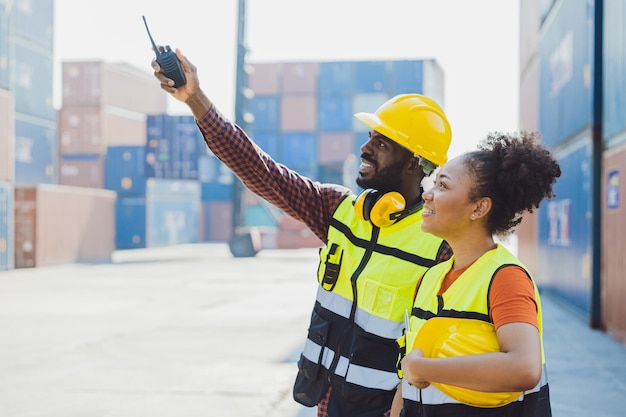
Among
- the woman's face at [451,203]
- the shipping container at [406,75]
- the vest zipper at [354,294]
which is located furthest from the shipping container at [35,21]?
the woman's face at [451,203]

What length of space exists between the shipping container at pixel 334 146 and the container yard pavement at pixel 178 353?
23.8 meters

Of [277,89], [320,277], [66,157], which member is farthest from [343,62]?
[320,277]

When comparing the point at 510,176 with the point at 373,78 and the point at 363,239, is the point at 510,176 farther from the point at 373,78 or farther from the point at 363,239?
the point at 373,78

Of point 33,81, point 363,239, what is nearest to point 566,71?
point 363,239

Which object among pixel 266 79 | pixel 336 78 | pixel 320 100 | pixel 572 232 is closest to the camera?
pixel 572 232

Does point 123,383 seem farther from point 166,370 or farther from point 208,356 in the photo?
point 208,356

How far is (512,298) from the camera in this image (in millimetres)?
1573

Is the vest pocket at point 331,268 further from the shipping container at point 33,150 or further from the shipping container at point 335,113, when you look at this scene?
the shipping container at point 335,113

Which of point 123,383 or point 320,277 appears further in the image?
point 123,383

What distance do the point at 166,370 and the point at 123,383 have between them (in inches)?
23.8

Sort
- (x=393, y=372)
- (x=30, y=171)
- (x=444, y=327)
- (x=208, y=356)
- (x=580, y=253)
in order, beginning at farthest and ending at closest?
(x=30, y=171)
(x=580, y=253)
(x=208, y=356)
(x=393, y=372)
(x=444, y=327)

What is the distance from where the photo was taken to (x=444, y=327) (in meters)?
1.67

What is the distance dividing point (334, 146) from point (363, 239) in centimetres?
3663

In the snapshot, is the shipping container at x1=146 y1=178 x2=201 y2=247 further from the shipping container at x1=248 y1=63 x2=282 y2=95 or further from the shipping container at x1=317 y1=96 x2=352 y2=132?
the shipping container at x1=317 y1=96 x2=352 y2=132
